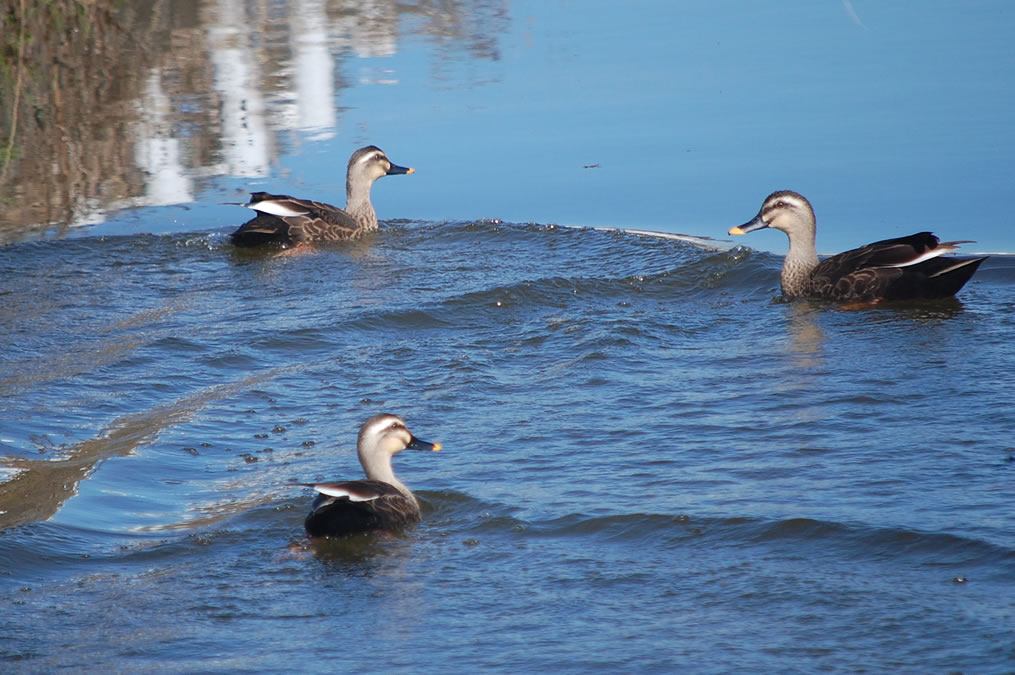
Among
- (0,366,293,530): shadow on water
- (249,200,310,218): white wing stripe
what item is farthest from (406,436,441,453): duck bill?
(249,200,310,218): white wing stripe

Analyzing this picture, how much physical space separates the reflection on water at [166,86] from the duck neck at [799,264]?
20.1 ft

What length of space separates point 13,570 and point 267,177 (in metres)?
8.27

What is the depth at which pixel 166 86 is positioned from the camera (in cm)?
1764

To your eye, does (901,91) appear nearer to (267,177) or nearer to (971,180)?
(971,180)

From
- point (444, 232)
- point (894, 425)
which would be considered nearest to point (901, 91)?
point (444, 232)

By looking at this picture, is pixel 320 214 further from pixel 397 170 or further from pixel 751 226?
pixel 751 226

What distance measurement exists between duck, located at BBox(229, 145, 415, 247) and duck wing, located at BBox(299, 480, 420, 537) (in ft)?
18.6

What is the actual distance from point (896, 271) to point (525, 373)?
3104mm

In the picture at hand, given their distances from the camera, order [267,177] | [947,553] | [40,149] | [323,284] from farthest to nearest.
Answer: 1. [40,149]
2. [267,177]
3. [323,284]
4. [947,553]

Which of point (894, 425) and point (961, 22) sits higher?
point (961, 22)

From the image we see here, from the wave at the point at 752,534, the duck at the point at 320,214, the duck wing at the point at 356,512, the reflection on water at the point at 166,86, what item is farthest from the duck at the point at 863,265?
the reflection on water at the point at 166,86

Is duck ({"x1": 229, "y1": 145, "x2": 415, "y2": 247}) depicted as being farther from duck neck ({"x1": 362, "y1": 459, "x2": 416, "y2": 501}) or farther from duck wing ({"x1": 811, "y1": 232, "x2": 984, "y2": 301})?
duck neck ({"x1": 362, "y1": 459, "x2": 416, "y2": 501})

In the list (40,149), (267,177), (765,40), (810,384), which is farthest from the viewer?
(765,40)

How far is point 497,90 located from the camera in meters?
16.5
